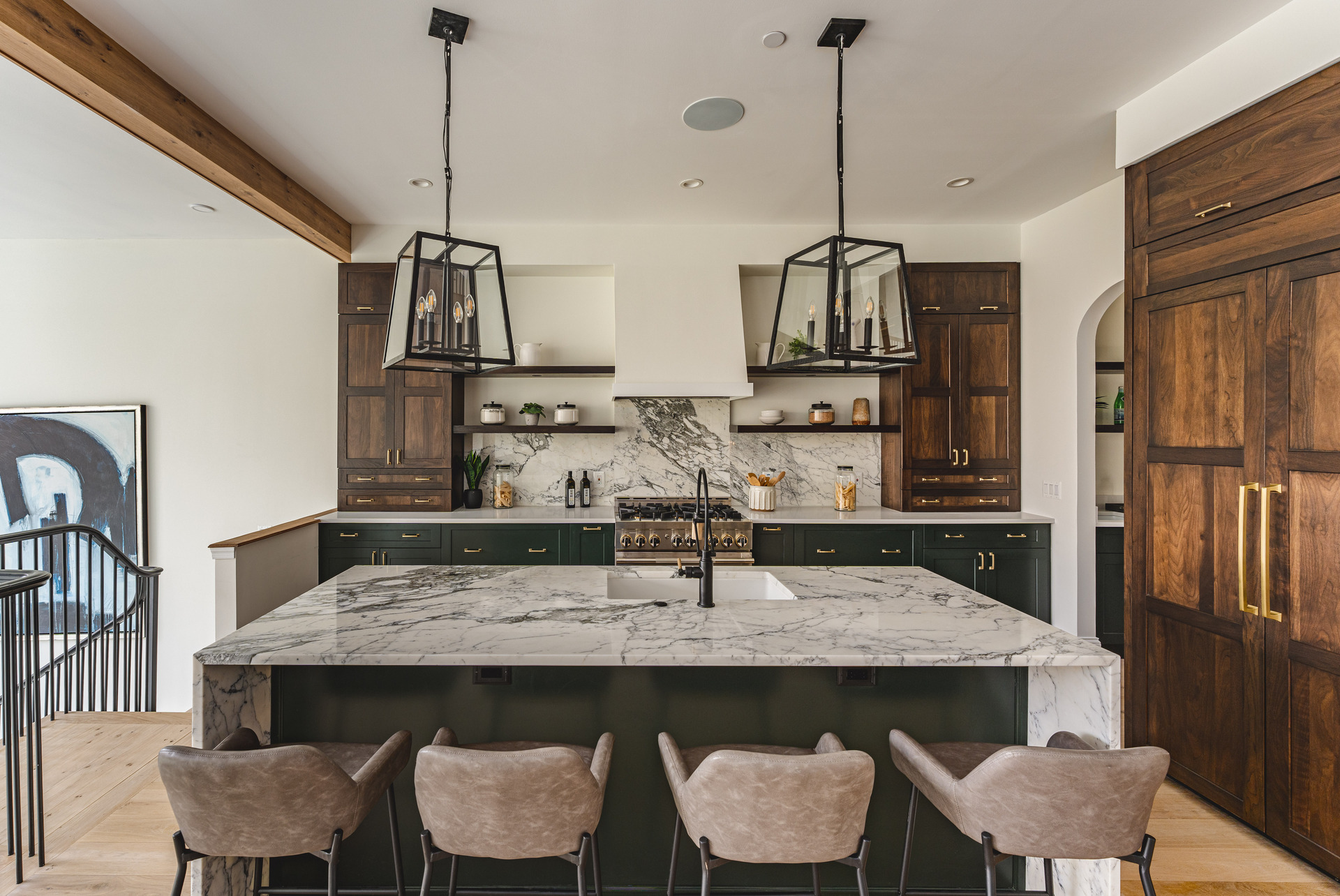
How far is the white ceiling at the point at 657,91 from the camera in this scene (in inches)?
87.3

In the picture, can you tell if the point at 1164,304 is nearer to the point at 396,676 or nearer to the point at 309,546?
the point at 396,676

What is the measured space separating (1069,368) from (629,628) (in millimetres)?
3353

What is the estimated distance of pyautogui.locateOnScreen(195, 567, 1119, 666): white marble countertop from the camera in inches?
65.1

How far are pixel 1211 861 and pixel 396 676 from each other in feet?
8.66

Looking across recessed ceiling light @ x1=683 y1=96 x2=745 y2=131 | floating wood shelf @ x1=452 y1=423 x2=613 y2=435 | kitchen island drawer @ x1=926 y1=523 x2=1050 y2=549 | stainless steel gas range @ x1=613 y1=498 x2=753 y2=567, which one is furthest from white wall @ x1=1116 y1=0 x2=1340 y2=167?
floating wood shelf @ x1=452 y1=423 x2=613 y2=435

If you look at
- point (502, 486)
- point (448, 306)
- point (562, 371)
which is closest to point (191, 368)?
point (502, 486)

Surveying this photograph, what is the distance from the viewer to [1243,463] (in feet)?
7.61

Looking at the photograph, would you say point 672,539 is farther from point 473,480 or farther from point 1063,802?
point 1063,802

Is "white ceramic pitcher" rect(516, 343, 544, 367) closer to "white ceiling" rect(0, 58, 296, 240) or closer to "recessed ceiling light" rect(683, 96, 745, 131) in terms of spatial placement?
"white ceiling" rect(0, 58, 296, 240)

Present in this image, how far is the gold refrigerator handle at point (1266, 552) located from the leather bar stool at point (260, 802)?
9.16ft

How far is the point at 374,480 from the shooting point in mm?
4418

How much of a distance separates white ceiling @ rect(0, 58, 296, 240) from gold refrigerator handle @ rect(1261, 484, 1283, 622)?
4.53 m

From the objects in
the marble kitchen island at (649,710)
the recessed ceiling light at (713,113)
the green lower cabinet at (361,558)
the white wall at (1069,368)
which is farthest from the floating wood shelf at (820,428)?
the marble kitchen island at (649,710)

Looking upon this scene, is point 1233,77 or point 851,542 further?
point 851,542
